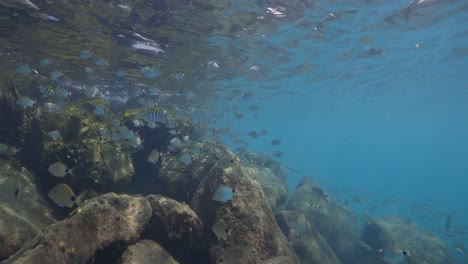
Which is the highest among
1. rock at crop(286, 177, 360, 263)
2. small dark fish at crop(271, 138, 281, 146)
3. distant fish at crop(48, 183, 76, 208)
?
distant fish at crop(48, 183, 76, 208)

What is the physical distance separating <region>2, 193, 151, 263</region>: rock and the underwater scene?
2cm

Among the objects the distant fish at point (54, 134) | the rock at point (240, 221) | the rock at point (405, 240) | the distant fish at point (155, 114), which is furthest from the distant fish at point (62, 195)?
the rock at point (405, 240)

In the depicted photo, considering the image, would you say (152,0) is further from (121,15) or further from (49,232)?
(49,232)

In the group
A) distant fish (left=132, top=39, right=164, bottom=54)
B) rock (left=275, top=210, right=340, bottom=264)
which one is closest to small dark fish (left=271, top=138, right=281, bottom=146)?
rock (left=275, top=210, right=340, bottom=264)

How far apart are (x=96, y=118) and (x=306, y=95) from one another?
3525 centimetres

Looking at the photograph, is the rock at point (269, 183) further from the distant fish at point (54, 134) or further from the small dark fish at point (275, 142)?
the distant fish at point (54, 134)

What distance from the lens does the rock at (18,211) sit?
19.1 feet

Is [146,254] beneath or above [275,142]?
above

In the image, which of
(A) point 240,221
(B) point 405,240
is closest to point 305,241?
(A) point 240,221

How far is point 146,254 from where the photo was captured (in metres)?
→ 5.86

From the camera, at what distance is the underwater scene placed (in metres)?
6.53

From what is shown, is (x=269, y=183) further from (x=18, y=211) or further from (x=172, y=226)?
(x=18, y=211)

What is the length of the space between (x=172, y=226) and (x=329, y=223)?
12111 millimetres

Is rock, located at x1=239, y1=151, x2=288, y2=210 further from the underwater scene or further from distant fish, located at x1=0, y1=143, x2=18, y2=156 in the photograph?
distant fish, located at x1=0, y1=143, x2=18, y2=156
